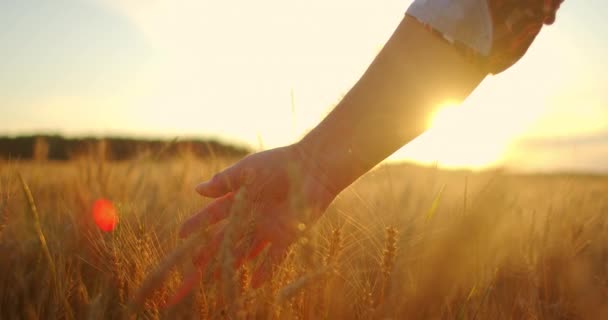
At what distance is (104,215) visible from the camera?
3.88ft

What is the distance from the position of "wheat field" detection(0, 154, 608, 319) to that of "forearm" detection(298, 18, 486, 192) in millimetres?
110

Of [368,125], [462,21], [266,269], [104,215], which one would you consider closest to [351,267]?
[266,269]

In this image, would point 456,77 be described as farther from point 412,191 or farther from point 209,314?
point 412,191

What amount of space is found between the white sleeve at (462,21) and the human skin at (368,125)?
0.03 metres

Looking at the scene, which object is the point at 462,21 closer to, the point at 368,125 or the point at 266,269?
the point at 368,125

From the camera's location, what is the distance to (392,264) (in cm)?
63

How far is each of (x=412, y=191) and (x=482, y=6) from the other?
897 mm

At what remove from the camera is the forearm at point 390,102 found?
3.26 ft

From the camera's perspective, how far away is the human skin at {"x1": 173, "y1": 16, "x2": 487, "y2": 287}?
0.99 m

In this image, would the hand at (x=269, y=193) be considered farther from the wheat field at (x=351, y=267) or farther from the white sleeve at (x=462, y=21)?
the white sleeve at (x=462, y=21)

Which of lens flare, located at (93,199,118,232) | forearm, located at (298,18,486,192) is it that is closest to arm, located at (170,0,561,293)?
forearm, located at (298,18,486,192)

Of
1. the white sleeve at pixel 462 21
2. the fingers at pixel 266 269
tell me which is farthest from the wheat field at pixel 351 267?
the white sleeve at pixel 462 21

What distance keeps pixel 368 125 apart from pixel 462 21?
26 cm

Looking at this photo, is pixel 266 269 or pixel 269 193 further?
pixel 269 193
